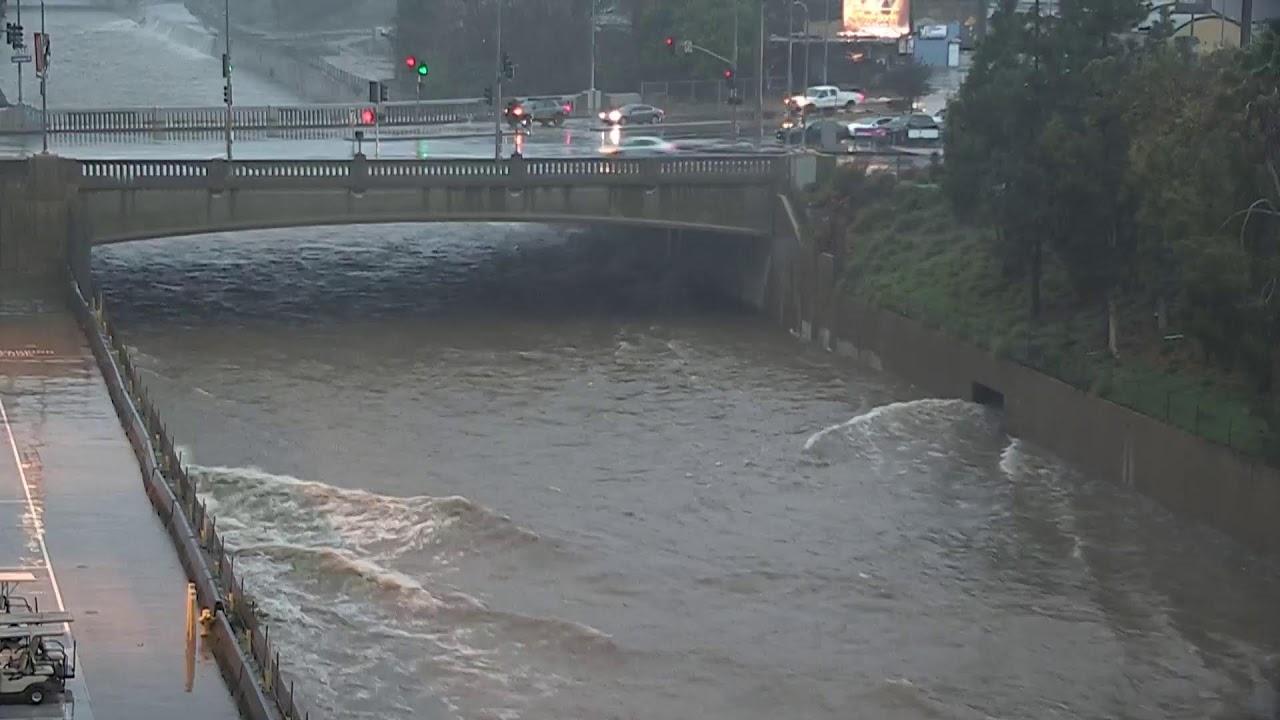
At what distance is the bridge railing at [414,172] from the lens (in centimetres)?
6694

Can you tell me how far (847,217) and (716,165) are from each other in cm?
421

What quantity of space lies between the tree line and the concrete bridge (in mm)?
8559

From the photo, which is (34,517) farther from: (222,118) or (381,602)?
(222,118)

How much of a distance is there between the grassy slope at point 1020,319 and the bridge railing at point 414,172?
15.0 feet

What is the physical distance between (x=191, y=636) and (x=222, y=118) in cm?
7469

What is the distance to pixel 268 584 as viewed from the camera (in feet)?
131

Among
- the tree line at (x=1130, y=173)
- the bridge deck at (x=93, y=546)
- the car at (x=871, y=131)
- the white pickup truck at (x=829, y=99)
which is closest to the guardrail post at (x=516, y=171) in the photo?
the tree line at (x=1130, y=173)

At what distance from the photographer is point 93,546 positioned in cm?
3666

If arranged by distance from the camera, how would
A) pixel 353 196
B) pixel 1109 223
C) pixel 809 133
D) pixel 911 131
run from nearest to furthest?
pixel 1109 223 → pixel 353 196 → pixel 809 133 → pixel 911 131

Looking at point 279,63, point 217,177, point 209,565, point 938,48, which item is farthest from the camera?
point 279,63

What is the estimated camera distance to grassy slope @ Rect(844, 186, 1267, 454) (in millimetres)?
49094

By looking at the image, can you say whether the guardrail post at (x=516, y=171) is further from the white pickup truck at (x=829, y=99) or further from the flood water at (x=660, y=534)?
the white pickup truck at (x=829, y=99)

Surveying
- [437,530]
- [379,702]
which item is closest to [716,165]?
[437,530]

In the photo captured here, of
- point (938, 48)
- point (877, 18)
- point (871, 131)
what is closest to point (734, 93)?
point (871, 131)
